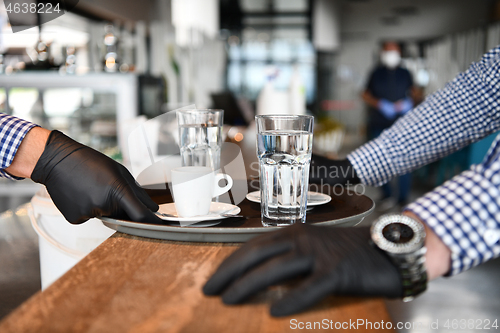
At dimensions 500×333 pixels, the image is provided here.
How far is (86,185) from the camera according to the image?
714mm

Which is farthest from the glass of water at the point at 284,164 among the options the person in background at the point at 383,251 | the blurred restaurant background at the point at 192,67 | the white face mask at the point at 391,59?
the white face mask at the point at 391,59

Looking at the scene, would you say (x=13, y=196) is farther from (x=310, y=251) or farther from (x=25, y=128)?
(x=310, y=251)

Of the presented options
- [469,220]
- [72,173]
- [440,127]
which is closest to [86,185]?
[72,173]

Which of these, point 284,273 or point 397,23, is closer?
point 284,273

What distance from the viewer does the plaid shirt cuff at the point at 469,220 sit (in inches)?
20.8

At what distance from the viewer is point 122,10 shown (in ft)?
15.1

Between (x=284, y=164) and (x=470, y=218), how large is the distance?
0.29 metres

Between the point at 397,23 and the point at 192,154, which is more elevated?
the point at 397,23

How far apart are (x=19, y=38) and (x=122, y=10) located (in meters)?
1.17

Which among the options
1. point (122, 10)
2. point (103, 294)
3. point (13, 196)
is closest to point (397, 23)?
point (122, 10)

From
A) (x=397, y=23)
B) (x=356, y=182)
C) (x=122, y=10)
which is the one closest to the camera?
(x=356, y=182)

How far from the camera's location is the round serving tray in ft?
2.04

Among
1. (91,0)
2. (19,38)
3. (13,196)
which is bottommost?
(13,196)

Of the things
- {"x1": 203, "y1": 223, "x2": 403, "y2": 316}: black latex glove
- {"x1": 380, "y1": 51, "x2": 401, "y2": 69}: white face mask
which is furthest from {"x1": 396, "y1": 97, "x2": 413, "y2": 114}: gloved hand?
{"x1": 203, "y1": 223, "x2": 403, "y2": 316}: black latex glove
